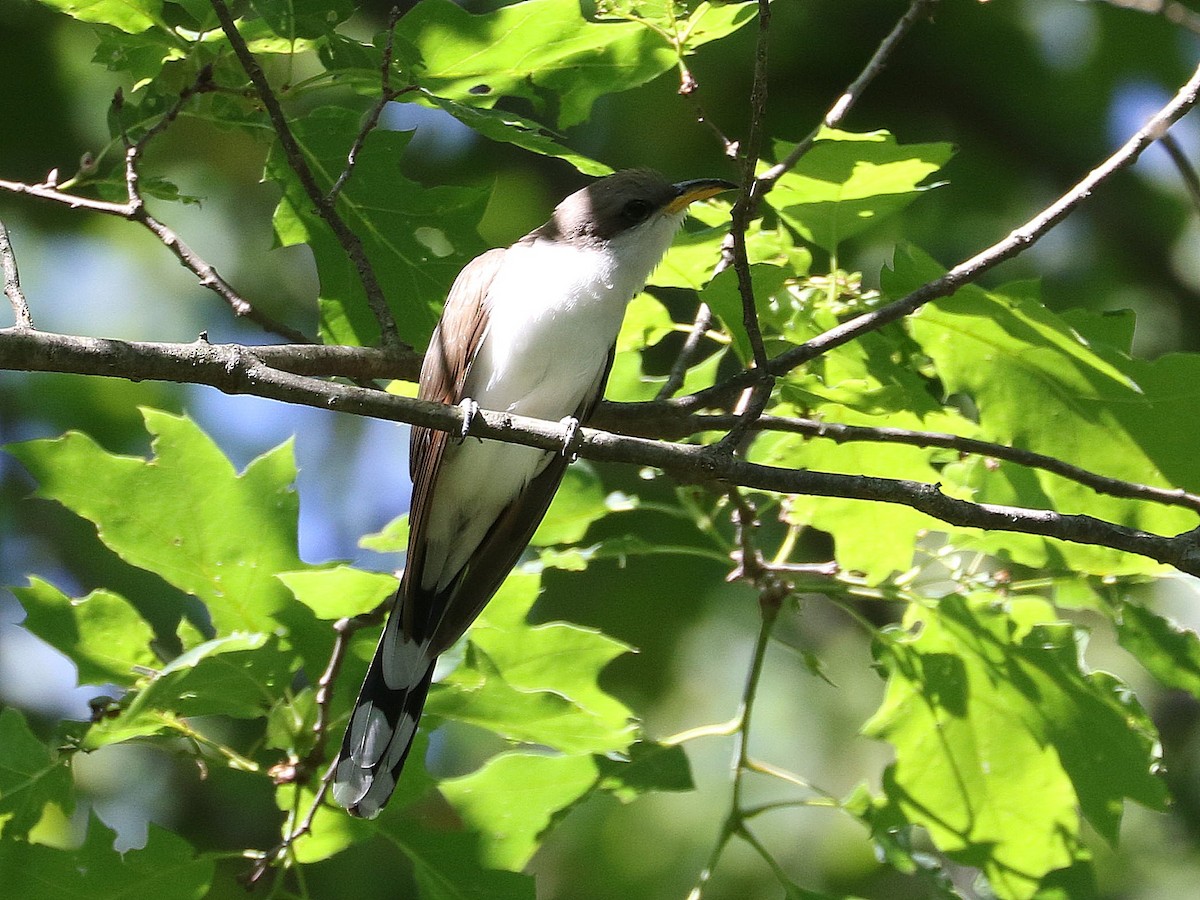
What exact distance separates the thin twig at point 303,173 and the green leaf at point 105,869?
1.40 m

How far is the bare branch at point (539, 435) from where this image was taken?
2.56 meters

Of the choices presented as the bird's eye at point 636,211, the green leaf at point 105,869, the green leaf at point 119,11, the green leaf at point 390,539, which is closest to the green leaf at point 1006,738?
the green leaf at point 390,539

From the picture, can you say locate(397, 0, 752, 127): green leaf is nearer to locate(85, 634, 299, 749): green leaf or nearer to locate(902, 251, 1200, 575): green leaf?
locate(902, 251, 1200, 575): green leaf

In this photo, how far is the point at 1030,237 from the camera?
3.01 metres

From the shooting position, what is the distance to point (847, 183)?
329 cm

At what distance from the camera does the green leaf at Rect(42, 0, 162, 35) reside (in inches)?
121

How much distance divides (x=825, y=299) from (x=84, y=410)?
4697 mm

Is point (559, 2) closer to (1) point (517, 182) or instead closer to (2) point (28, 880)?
(2) point (28, 880)

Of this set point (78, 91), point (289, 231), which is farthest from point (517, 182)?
point (289, 231)

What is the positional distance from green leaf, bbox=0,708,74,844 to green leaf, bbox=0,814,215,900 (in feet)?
0.12

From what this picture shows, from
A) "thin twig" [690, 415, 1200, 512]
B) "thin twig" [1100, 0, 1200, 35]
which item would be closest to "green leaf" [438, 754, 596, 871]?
"thin twig" [690, 415, 1200, 512]

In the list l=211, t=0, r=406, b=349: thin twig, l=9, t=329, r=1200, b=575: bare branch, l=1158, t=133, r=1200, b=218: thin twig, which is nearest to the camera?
l=9, t=329, r=1200, b=575: bare branch

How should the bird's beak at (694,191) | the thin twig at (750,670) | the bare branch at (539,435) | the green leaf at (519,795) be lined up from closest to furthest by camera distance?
the bare branch at (539,435) < the thin twig at (750,670) < the green leaf at (519,795) < the bird's beak at (694,191)

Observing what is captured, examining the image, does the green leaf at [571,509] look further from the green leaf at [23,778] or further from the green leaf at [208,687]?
the green leaf at [23,778]
